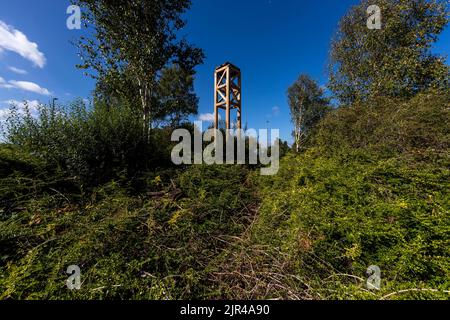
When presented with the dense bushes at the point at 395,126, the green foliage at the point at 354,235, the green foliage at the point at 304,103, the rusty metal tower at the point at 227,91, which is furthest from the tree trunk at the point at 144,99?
the green foliage at the point at 304,103

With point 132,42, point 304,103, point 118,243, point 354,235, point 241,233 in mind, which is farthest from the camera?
point 304,103

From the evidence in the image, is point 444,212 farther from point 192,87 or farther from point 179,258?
point 192,87

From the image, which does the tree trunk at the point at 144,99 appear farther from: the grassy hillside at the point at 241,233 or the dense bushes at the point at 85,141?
the grassy hillside at the point at 241,233

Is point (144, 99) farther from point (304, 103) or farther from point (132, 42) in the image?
point (304, 103)

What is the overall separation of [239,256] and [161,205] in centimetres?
155

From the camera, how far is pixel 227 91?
6043mm

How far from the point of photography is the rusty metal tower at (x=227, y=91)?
6.08 m

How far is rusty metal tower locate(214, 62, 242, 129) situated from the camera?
20.0 ft

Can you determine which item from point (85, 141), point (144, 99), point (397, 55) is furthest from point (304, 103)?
point (85, 141)

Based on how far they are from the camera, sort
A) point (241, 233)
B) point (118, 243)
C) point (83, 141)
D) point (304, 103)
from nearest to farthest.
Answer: point (118, 243) < point (241, 233) < point (83, 141) < point (304, 103)

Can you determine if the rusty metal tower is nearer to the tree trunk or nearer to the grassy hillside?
the tree trunk

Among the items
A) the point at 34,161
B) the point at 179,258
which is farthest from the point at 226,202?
the point at 34,161

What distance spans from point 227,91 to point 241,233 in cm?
514

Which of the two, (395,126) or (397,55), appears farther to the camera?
(397,55)
